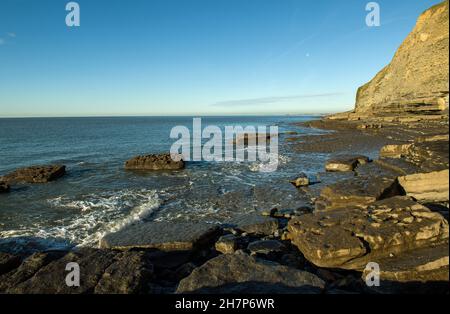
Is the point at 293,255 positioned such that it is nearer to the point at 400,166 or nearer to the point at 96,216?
the point at 400,166

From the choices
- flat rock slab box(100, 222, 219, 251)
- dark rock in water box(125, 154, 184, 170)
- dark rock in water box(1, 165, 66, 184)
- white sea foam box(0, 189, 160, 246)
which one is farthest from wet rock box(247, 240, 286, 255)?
dark rock in water box(1, 165, 66, 184)

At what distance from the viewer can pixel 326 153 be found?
2673 cm

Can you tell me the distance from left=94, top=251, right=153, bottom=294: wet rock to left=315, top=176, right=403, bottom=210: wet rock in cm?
634

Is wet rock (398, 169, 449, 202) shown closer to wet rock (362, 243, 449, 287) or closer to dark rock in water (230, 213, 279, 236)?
wet rock (362, 243, 449, 287)

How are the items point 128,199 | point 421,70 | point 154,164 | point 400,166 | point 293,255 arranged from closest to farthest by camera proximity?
point 293,255, point 400,166, point 128,199, point 154,164, point 421,70

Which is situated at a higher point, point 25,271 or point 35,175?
point 35,175

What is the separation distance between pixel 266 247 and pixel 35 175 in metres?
19.7

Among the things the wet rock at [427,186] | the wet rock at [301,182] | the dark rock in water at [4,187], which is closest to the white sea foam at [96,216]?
the dark rock in water at [4,187]

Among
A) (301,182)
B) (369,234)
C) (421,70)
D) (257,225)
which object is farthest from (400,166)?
(421,70)

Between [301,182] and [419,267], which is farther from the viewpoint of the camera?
[301,182]

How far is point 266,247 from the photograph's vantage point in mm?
7574
